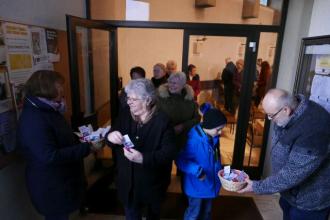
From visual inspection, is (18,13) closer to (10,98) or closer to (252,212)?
(10,98)

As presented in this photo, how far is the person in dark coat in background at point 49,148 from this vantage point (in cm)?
136

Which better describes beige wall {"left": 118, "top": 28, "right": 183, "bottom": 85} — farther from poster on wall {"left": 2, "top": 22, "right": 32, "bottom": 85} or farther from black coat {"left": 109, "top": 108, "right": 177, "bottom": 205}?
black coat {"left": 109, "top": 108, "right": 177, "bottom": 205}

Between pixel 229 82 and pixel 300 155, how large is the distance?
6.56 feet

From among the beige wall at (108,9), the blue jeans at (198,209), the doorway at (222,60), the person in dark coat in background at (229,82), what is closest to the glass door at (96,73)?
the doorway at (222,60)

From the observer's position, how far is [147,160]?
1436 millimetres

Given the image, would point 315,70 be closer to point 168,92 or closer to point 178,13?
point 168,92

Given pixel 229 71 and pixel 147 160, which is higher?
pixel 229 71

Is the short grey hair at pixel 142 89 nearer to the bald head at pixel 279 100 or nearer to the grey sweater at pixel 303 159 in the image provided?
the bald head at pixel 279 100

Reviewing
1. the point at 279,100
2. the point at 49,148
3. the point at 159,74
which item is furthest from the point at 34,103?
the point at 159,74

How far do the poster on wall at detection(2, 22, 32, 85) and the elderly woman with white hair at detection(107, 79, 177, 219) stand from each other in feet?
Result: 2.45

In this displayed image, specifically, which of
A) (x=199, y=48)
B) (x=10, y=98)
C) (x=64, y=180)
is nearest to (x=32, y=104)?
(x=10, y=98)

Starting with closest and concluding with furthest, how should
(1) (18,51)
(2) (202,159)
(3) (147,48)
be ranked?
(1) (18,51) < (2) (202,159) < (3) (147,48)

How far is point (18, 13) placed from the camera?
162cm

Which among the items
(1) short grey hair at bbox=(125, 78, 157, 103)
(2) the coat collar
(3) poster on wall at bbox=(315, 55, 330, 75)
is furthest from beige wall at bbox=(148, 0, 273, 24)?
(2) the coat collar
